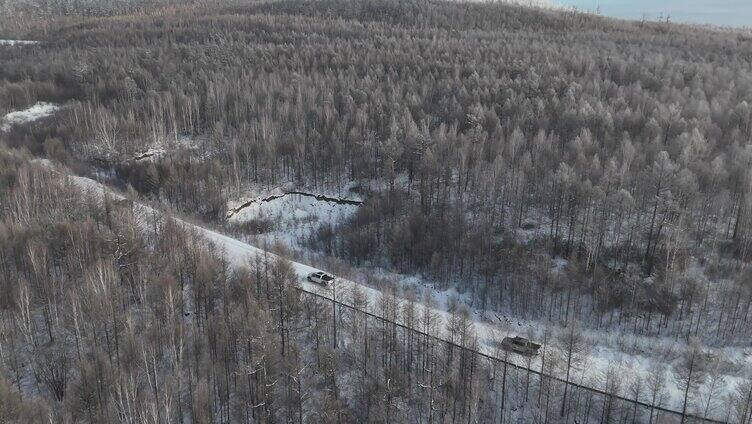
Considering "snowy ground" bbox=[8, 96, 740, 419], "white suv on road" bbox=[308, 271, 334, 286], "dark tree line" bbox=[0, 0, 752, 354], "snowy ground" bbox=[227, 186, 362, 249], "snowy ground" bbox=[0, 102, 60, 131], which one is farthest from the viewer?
"snowy ground" bbox=[0, 102, 60, 131]

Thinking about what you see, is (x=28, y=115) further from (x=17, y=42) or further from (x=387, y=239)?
(x=17, y=42)

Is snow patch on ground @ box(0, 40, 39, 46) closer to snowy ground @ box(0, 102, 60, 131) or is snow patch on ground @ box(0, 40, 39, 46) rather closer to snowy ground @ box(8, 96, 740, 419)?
snowy ground @ box(0, 102, 60, 131)

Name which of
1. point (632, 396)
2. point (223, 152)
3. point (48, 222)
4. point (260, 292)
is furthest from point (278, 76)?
point (632, 396)

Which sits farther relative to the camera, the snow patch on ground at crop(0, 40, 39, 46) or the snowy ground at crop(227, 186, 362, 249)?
the snow patch on ground at crop(0, 40, 39, 46)

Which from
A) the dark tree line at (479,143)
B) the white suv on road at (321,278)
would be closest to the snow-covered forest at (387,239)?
the dark tree line at (479,143)

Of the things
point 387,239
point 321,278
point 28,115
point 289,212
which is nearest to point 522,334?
point 321,278

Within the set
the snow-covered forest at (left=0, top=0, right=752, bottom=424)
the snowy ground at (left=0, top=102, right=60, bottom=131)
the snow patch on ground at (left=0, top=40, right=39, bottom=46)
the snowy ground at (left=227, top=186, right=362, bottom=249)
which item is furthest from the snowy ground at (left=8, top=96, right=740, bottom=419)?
the snow patch on ground at (left=0, top=40, right=39, bottom=46)

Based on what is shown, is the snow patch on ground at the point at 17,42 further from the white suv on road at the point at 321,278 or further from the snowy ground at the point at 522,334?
the white suv on road at the point at 321,278
